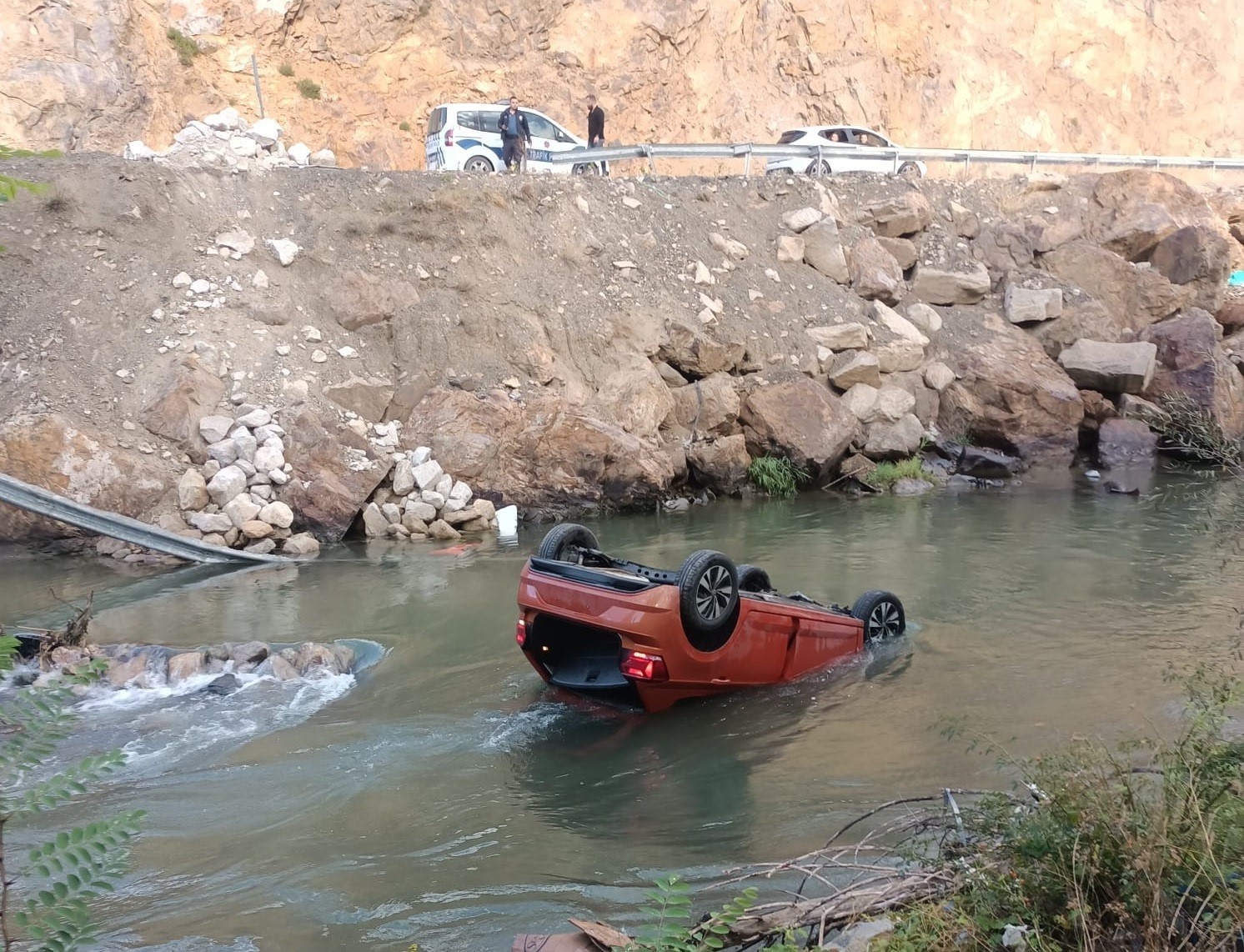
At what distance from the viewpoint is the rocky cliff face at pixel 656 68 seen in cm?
2378

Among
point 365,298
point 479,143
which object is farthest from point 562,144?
point 365,298

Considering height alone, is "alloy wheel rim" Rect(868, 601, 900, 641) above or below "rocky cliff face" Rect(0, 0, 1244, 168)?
below

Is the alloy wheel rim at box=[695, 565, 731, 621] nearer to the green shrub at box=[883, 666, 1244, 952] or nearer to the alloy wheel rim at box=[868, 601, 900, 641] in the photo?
the alloy wheel rim at box=[868, 601, 900, 641]

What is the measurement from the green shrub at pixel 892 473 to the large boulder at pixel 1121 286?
23.1ft

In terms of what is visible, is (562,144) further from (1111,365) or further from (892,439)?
(1111,365)

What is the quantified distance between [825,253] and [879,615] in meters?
12.1

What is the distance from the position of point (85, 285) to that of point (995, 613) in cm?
1316

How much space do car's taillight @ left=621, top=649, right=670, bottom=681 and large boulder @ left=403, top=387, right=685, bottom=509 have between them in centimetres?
819

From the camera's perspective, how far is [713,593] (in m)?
6.48

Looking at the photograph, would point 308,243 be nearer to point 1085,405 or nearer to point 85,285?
point 85,285

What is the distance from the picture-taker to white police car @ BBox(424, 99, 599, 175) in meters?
20.8

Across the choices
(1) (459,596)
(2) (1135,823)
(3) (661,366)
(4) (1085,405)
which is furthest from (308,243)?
(2) (1135,823)

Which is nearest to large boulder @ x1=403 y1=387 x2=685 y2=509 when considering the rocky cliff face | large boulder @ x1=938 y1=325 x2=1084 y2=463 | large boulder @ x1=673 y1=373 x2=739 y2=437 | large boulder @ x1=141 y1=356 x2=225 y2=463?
large boulder @ x1=673 y1=373 x2=739 y2=437

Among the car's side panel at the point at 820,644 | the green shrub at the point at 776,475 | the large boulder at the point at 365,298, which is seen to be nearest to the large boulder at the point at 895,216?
the green shrub at the point at 776,475
